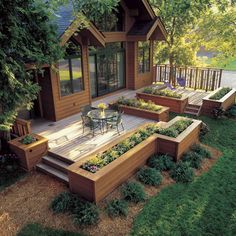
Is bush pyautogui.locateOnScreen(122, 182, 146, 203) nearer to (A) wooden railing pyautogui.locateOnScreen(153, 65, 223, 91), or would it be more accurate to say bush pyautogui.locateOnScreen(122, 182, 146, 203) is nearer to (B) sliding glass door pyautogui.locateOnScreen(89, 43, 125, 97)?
(B) sliding glass door pyautogui.locateOnScreen(89, 43, 125, 97)

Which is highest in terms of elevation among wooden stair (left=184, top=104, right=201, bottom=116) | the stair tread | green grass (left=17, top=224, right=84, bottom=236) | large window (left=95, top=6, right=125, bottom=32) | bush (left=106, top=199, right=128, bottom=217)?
large window (left=95, top=6, right=125, bottom=32)

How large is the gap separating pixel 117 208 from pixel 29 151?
3.16 meters

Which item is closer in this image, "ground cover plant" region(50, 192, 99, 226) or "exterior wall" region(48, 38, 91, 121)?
"ground cover plant" region(50, 192, 99, 226)

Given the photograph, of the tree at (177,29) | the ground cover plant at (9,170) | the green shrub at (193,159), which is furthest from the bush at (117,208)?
the tree at (177,29)

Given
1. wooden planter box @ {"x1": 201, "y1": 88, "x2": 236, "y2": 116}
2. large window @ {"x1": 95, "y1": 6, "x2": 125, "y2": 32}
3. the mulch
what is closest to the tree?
large window @ {"x1": 95, "y1": 6, "x2": 125, "y2": 32}

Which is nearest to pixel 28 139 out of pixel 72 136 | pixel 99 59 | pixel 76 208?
pixel 72 136

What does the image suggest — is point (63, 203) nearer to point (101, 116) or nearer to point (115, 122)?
point (101, 116)

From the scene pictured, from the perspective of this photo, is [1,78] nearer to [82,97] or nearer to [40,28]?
[40,28]

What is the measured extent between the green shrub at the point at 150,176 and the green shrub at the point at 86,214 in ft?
5.50

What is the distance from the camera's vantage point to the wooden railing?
14.6 meters

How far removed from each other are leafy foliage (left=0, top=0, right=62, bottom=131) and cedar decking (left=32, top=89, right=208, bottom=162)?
1.84 m

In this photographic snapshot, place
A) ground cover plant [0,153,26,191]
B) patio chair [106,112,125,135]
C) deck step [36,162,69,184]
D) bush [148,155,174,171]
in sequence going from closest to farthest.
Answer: deck step [36,162,69,184] < ground cover plant [0,153,26,191] < bush [148,155,174,171] < patio chair [106,112,125,135]

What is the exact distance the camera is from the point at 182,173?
7.09m

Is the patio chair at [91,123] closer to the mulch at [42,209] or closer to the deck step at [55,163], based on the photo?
the deck step at [55,163]
